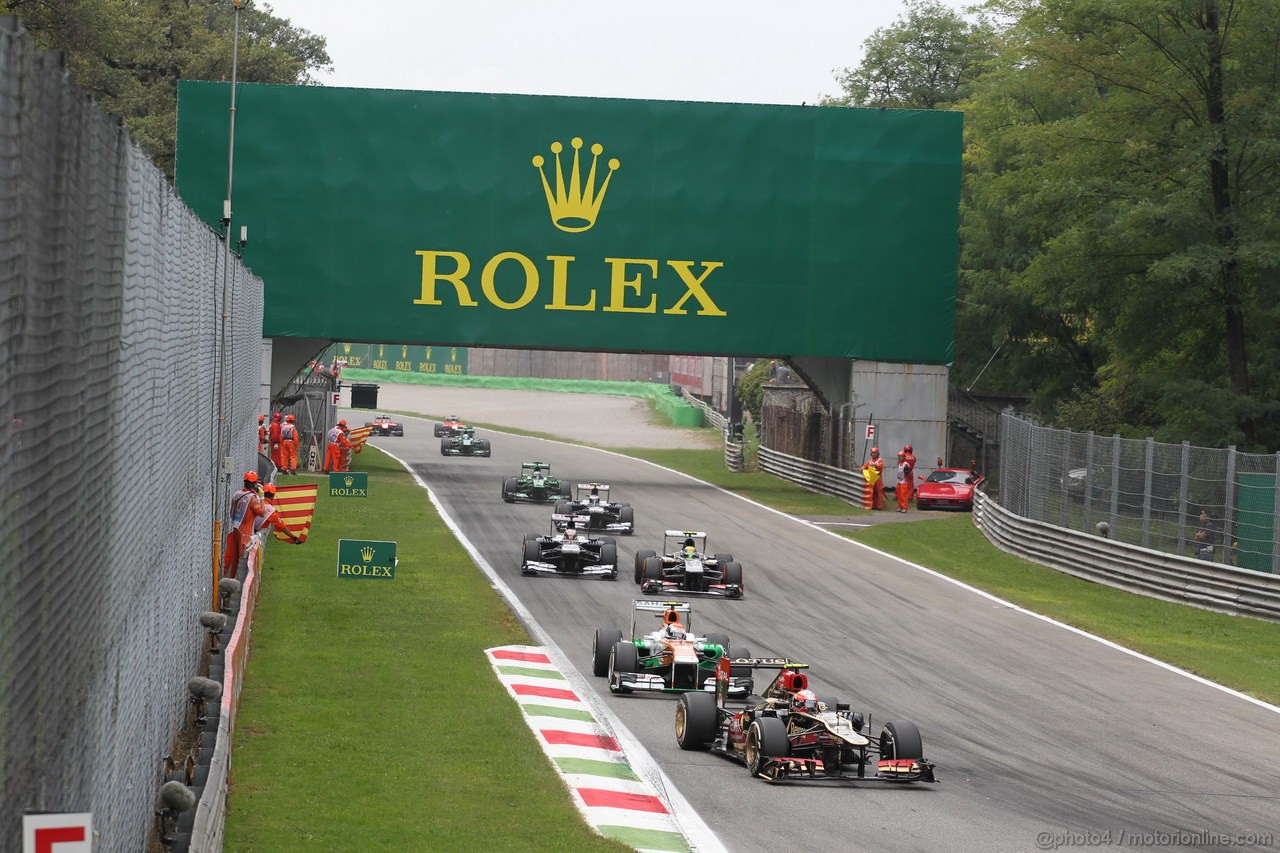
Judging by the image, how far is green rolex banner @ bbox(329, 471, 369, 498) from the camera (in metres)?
37.5

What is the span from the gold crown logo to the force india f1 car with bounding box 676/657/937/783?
32351mm

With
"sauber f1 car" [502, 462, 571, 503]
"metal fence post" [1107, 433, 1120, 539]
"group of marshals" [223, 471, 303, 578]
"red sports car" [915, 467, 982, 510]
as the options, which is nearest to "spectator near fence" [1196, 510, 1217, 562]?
"metal fence post" [1107, 433, 1120, 539]

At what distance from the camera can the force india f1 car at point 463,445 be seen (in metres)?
60.8

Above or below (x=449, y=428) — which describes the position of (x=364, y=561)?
below

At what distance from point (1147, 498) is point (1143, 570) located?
1233 mm

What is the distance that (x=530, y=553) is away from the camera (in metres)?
27.3

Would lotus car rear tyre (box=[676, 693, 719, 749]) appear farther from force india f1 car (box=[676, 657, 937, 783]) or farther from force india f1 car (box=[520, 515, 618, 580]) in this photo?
force india f1 car (box=[520, 515, 618, 580])

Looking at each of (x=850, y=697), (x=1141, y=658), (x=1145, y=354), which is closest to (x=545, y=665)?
(x=850, y=697)

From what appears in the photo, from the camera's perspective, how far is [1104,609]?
26312mm

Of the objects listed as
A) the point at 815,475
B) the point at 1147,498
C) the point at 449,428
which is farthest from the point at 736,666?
the point at 449,428

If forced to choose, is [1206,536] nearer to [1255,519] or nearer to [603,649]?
[1255,519]

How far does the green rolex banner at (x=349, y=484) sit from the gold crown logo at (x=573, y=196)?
38.2ft

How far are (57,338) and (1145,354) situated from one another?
40751 millimetres

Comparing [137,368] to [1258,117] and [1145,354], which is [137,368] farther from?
[1145,354]
